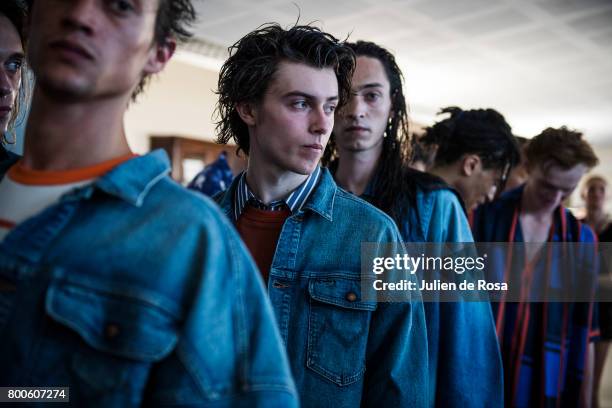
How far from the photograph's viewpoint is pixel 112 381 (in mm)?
687

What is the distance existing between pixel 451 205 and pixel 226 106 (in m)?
0.78

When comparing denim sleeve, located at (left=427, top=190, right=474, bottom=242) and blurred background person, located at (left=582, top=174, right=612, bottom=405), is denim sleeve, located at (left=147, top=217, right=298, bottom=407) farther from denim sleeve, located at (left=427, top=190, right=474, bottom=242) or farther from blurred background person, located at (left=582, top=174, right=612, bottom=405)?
blurred background person, located at (left=582, top=174, right=612, bottom=405)

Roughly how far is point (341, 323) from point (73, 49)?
0.79 m

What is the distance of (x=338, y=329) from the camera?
4.01 feet

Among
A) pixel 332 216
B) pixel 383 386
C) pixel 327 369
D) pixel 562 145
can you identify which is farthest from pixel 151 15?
pixel 562 145

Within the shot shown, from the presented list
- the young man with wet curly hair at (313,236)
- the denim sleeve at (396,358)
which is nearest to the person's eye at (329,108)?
the young man with wet curly hair at (313,236)

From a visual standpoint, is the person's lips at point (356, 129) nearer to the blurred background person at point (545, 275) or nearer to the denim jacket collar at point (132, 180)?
the blurred background person at point (545, 275)

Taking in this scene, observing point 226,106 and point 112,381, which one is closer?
point 112,381

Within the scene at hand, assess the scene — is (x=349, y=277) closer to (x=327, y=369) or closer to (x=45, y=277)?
(x=327, y=369)

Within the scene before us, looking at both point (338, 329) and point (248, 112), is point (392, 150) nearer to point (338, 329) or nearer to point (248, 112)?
point (248, 112)

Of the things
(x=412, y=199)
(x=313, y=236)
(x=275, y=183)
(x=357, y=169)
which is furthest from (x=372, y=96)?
(x=313, y=236)

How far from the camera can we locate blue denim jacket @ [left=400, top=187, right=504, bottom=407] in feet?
5.15

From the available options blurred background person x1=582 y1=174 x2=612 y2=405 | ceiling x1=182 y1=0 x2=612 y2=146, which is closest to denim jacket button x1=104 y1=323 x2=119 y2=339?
blurred background person x1=582 y1=174 x2=612 y2=405

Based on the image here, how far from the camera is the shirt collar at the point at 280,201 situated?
4.45 ft
